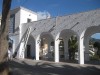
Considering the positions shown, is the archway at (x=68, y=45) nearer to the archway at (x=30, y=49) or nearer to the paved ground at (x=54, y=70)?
the archway at (x=30, y=49)

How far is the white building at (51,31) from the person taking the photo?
65.1 ft

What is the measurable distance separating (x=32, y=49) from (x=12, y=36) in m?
3.87

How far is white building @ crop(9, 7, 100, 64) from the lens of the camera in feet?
65.1

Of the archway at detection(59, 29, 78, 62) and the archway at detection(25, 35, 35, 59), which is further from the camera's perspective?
the archway at detection(25, 35, 35, 59)

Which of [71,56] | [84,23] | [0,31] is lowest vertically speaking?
[71,56]

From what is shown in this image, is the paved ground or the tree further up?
the tree

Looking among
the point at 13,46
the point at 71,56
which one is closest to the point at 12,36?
the point at 13,46

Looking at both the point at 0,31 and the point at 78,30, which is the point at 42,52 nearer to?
the point at 78,30

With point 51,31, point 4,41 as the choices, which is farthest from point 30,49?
point 4,41

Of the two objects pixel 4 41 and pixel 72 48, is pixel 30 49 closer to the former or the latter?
pixel 72 48

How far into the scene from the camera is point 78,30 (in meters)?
20.3

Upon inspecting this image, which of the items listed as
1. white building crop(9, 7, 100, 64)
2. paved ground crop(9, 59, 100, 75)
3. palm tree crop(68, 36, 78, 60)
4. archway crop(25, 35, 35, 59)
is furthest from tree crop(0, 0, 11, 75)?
archway crop(25, 35, 35, 59)

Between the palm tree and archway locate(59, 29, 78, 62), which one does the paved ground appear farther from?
the palm tree

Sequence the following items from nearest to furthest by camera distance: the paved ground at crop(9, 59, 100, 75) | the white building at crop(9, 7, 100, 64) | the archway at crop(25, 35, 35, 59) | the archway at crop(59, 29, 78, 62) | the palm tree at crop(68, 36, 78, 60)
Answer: the paved ground at crop(9, 59, 100, 75)
the white building at crop(9, 7, 100, 64)
the archway at crop(59, 29, 78, 62)
the palm tree at crop(68, 36, 78, 60)
the archway at crop(25, 35, 35, 59)
